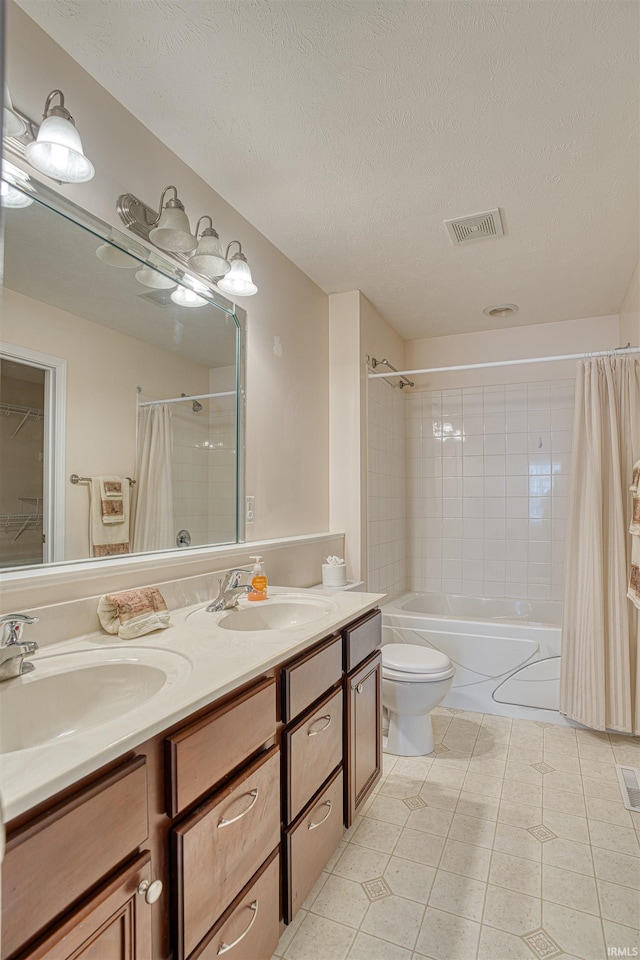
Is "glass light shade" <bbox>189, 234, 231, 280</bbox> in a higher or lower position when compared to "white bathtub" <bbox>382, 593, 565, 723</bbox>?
higher

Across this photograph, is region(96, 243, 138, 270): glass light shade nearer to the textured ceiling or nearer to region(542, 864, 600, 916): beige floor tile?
the textured ceiling

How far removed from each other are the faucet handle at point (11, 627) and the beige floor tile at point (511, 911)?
4.82 feet

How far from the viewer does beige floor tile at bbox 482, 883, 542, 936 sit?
1505mm

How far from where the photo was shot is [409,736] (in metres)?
2.47

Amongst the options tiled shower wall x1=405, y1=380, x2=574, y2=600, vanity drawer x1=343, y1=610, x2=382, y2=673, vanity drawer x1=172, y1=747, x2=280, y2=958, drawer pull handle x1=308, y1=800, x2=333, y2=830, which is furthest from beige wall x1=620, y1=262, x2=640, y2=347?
vanity drawer x1=172, y1=747, x2=280, y2=958

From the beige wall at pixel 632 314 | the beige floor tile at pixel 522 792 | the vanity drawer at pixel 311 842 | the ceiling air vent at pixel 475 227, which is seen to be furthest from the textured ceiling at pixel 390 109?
the beige floor tile at pixel 522 792

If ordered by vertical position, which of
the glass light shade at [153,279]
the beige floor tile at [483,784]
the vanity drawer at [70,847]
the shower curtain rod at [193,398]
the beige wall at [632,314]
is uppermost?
the beige wall at [632,314]

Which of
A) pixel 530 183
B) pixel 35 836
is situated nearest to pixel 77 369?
pixel 35 836

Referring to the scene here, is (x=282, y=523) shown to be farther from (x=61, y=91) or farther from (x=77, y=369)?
(x=61, y=91)

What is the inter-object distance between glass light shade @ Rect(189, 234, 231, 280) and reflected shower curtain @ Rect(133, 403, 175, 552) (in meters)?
0.49

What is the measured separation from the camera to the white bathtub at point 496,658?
2859 mm

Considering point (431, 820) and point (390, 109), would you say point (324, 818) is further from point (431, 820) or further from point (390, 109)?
point (390, 109)

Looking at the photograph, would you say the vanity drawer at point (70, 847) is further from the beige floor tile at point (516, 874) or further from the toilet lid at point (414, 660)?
the toilet lid at point (414, 660)

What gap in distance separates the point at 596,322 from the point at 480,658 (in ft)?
7.51
